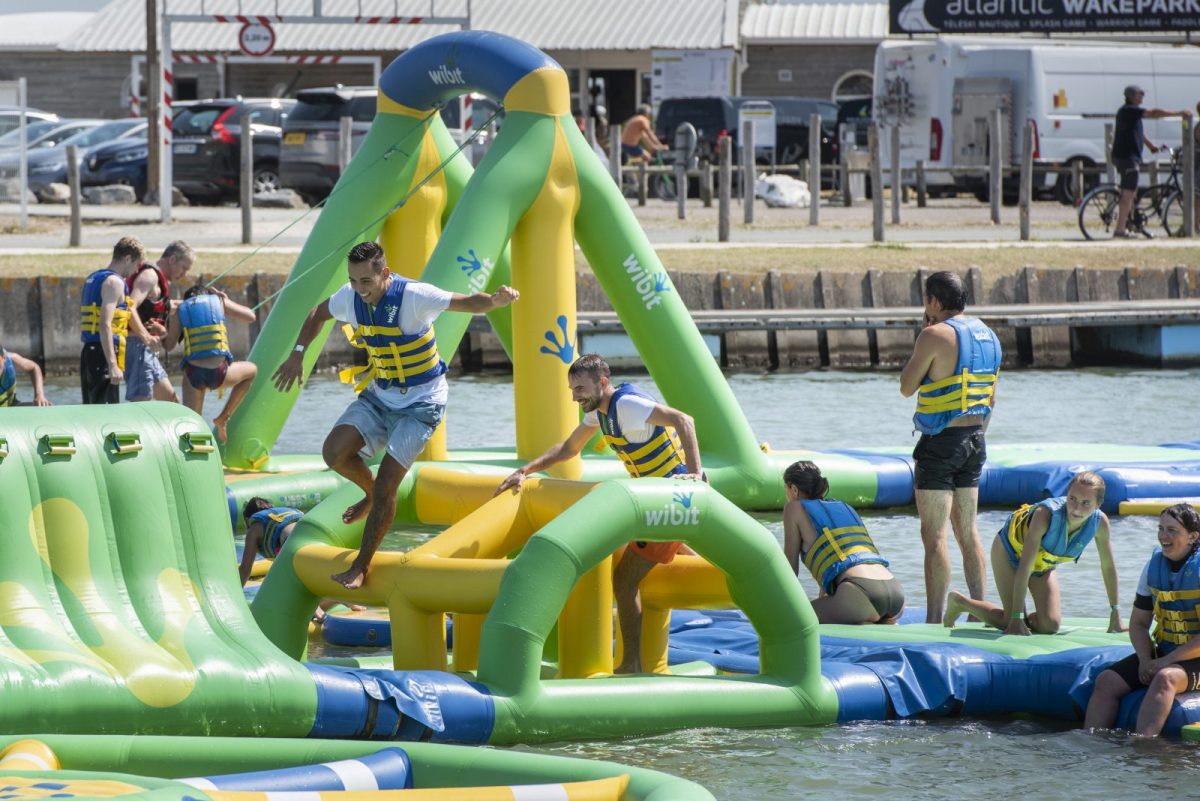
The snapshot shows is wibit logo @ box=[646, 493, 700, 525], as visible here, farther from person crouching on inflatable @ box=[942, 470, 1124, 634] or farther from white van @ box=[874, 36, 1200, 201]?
white van @ box=[874, 36, 1200, 201]

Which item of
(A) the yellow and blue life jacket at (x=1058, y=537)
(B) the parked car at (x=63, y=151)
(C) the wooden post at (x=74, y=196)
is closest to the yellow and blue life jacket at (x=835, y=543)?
(A) the yellow and blue life jacket at (x=1058, y=537)

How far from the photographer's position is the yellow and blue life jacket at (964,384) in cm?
896

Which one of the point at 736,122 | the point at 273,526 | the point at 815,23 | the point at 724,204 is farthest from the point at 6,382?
the point at 815,23

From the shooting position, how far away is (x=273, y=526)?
9180 millimetres

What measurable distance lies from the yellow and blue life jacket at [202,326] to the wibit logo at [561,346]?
7.87 feet

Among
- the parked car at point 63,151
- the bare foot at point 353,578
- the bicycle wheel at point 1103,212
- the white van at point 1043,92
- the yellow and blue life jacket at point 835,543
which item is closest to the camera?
the bare foot at point 353,578

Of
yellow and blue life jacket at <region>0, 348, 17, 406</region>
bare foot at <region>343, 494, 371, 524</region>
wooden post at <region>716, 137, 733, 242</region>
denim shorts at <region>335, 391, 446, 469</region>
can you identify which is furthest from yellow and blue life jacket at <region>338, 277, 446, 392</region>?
wooden post at <region>716, 137, 733, 242</region>

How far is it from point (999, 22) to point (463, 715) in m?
24.2

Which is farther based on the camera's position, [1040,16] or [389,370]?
[1040,16]

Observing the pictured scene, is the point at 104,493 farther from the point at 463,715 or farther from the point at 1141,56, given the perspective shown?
the point at 1141,56

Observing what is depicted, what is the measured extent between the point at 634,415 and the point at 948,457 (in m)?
1.68

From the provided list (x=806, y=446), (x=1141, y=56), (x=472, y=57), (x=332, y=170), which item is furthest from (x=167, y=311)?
(x=1141, y=56)

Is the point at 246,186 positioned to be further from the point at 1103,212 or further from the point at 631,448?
the point at 631,448

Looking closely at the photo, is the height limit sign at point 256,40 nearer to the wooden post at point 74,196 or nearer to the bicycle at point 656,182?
the wooden post at point 74,196
